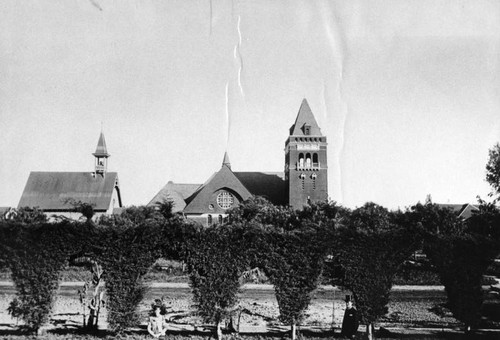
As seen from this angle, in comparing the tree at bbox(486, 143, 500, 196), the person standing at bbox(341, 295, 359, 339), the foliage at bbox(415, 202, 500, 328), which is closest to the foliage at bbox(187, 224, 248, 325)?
the person standing at bbox(341, 295, 359, 339)

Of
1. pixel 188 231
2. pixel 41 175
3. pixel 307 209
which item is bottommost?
pixel 188 231

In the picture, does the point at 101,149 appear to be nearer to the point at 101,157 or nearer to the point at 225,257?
the point at 101,157

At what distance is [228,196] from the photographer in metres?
59.8

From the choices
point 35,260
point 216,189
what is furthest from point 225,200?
point 35,260

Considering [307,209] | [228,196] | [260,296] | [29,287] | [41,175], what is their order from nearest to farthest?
[29,287]
[260,296]
[307,209]
[228,196]
[41,175]

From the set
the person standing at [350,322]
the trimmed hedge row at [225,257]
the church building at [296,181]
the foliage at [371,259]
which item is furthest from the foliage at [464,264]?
the church building at [296,181]

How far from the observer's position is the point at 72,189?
221 ft

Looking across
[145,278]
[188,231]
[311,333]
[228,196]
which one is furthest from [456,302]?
[228,196]

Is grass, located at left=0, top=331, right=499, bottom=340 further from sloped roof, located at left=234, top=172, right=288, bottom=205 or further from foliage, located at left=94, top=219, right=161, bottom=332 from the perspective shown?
sloped roof, located at left=234, top=172, right=288, bottom=205

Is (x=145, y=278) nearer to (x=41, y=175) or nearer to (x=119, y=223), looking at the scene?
(x=119, y=223)

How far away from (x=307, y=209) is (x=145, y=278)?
32.9 metres

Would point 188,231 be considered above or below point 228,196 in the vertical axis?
below

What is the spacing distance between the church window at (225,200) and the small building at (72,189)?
19.3 metres

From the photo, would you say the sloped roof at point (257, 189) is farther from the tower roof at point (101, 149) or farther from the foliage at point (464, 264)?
the foliage at point (464, 264)
